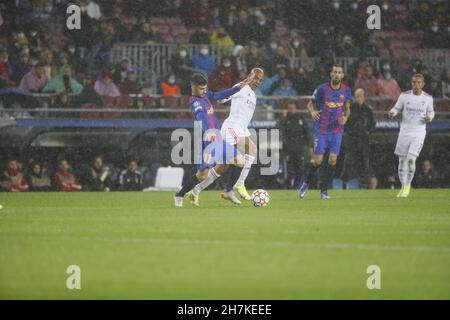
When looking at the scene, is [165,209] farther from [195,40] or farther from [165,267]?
[195,40]

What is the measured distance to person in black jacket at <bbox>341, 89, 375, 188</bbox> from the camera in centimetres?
2589

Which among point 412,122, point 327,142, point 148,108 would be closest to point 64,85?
point 148,108

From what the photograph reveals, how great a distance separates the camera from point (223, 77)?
88.3 ft

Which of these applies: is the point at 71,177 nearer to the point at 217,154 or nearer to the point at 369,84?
the point at 217,154

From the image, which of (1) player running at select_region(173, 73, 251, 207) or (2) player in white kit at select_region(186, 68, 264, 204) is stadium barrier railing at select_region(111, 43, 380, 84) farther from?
(1) player running at select_region(173, 73, 251, 207)

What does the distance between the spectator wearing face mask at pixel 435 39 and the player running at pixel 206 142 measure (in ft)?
41.9

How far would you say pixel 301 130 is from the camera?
85.4 feet

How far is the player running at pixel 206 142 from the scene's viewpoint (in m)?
18.6

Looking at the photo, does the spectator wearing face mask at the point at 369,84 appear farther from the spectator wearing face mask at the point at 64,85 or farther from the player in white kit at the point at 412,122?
the spectator wearing face mask at the point at 64,85

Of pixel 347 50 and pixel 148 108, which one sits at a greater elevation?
pixel 347 50

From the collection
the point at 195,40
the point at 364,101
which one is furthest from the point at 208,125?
the point at 195,40

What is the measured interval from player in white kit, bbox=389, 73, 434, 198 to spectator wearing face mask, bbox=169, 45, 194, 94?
655cm

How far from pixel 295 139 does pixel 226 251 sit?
14.2 metres

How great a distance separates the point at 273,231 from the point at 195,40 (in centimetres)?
1536
